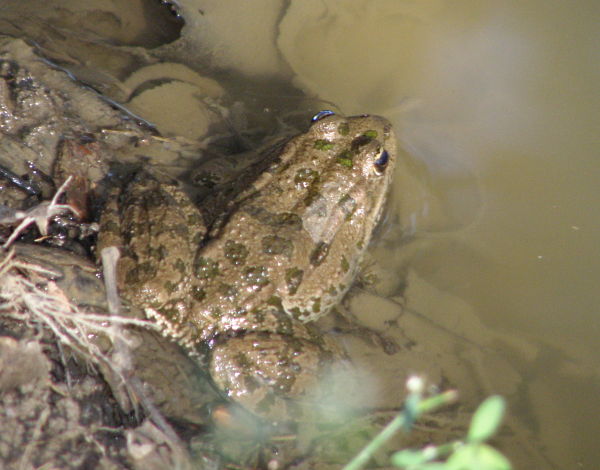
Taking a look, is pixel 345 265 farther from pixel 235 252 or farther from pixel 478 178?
pixel 478 178

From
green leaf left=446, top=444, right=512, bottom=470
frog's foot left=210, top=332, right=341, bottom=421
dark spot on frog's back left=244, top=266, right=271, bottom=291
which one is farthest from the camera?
dark spot on frog's back left=244, top=266, right=271, bottom=291

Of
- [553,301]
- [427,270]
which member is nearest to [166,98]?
[427,270]

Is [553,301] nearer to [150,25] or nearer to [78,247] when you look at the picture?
[78,247]

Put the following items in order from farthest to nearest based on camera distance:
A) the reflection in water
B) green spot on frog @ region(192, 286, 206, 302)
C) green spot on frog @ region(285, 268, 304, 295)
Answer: the reflection in water
green spot on frog @ region(285, 268, 304, 295)
green spot on frog @ region(192, 286, 206, 302)

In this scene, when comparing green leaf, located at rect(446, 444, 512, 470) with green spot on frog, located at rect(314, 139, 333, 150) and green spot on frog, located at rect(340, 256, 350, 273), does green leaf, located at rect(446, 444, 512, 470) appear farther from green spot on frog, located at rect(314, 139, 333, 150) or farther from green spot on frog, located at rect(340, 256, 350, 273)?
green spot on frog, located at rect(314, 139, 333, 150)

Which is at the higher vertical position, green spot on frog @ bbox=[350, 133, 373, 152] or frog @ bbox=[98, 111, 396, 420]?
green spot on frog @ bbox=[350, 133, 373, 152]

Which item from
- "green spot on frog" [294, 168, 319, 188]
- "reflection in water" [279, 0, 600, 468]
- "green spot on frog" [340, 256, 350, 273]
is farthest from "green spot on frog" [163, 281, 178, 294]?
"reflection in water" [279, 0, 600, 468]
